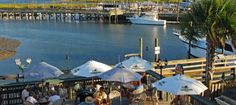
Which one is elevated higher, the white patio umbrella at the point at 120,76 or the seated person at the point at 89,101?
the white patio umbrella at the point at 120,76

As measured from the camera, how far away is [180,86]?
11.9 meters

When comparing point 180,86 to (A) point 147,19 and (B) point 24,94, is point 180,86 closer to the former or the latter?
(B) point 24,94

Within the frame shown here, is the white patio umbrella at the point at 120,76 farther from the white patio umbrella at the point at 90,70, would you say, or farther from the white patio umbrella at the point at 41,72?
the white patio umbrella at the point at 41,72

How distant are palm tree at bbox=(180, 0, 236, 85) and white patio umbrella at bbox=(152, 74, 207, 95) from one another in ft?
17.4

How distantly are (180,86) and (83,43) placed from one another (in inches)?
1974

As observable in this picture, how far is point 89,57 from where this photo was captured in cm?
4872

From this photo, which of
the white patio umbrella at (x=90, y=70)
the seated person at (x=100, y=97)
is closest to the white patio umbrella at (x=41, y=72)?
the white patio umbrella at (x=90, y=70)

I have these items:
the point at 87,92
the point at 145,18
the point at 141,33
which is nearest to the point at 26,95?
the point at 87,92

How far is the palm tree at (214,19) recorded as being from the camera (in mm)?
16742

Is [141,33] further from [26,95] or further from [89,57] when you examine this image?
[26,95]

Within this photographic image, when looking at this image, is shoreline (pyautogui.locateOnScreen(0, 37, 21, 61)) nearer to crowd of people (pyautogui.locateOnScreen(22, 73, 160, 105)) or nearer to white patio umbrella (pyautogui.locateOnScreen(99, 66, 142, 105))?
crowd of people (pyautogui.locateOnScreen(22, 73, 160, 105))

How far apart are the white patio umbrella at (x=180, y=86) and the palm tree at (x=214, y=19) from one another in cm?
531

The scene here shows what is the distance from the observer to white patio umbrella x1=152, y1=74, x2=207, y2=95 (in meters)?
11.7

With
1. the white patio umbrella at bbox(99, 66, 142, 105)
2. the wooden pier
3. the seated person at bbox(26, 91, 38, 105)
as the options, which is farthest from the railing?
the wooden pier
